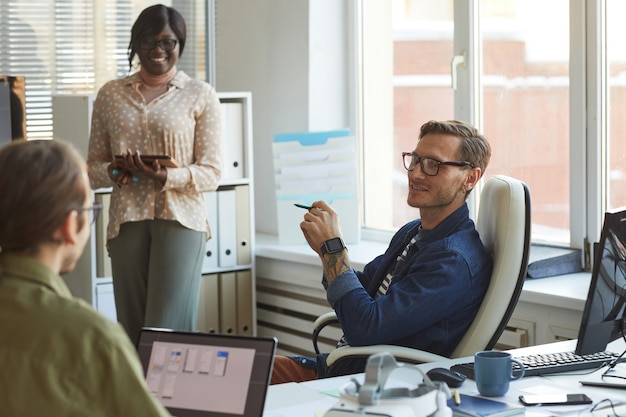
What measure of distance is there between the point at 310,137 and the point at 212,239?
2.15 ft

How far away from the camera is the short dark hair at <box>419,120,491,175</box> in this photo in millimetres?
2582

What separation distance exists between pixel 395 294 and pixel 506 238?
0.33 metres

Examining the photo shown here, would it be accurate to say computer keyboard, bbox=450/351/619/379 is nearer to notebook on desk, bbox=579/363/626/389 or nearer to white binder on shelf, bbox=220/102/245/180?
notebook on desk, bbox=579/363/626/389

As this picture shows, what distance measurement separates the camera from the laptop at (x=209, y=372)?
1.60 m

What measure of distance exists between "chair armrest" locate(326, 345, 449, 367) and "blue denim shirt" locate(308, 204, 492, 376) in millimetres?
30

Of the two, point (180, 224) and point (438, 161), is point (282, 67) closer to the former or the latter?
point (180, 224)

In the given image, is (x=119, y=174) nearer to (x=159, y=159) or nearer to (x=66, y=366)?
(x=159, y=159)

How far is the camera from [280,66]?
473 cm

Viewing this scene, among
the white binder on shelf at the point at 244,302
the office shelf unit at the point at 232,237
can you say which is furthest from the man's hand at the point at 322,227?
the white binder on shelf at the point at 244,302

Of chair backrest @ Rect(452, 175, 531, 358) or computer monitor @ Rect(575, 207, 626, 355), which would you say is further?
chair backrest @ Rect(452, 175, 531, 358)

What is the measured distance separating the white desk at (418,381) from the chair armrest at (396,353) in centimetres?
15

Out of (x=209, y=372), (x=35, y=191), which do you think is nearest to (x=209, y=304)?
(x=209, y=372)

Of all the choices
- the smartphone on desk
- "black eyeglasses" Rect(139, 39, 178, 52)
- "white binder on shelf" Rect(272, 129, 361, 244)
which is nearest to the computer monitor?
the smartphone on desk

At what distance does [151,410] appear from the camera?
4.00ft
